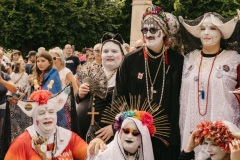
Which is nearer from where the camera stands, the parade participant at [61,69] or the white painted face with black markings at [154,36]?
the white painted face with black markings at [154,36]

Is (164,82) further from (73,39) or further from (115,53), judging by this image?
(73,39)

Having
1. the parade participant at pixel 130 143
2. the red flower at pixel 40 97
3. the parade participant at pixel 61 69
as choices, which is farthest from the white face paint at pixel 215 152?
the parade participant at pixel 61 69

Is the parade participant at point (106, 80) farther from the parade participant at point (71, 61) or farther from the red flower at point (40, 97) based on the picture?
the parade participant at point (71, 61)

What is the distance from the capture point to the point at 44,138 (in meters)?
7.01

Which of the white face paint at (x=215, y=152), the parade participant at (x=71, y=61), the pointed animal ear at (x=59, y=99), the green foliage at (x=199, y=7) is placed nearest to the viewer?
the white face paint at (x=215, y=152)

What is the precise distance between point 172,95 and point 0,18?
23.5 metres

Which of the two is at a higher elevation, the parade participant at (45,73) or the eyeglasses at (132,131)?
the parade participant at (45,73)

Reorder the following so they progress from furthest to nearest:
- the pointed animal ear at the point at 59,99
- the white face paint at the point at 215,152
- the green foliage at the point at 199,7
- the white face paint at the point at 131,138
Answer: the green foliage at the point at 199,7 < the pointed animal ear at the point at 59,99 < the white face paint at the point at 131,138 < the white face paint at the point at 215,152

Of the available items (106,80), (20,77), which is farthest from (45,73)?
(20,77)

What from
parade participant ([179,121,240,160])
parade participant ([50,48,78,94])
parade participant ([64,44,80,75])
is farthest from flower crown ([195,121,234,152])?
parade participant ([64,44,80,75])

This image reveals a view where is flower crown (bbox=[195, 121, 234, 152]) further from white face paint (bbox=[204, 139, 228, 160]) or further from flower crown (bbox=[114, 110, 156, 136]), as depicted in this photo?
flower crown (bbox=[114, 110, 156, 136])

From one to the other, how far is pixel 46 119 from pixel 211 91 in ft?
5.57

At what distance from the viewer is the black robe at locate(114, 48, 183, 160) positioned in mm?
7051

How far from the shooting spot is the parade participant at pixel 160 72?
7.05m
